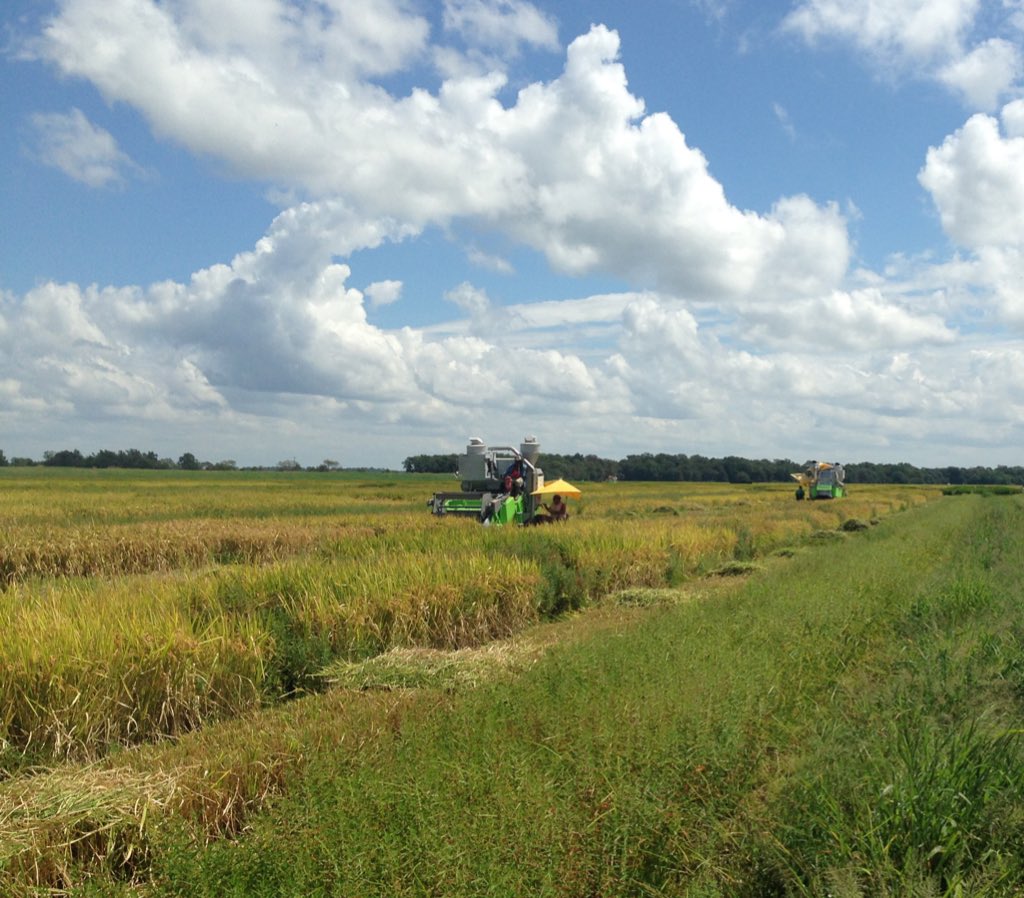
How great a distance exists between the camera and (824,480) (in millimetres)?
48719

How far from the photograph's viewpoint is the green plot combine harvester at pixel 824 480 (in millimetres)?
48219

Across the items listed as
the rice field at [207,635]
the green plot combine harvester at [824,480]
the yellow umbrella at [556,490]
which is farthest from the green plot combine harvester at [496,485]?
the green plot combine harvester at [824,480]

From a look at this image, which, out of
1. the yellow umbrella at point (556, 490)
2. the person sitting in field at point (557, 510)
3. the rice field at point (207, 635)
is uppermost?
the yellow umbrella at point (556, 490)

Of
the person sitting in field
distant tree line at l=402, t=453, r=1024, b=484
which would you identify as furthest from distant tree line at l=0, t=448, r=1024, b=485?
the person sitting in field

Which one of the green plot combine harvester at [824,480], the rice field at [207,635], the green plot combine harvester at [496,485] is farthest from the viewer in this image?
the green plot combine harvester at [824,480]

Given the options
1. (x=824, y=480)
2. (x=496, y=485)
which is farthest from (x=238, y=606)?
(x=824, y=480)

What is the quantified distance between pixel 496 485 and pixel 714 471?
3681 inches

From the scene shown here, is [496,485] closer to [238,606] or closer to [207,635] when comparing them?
[238,606]

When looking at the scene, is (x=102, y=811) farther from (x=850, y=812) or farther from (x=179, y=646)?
(x=850, y=812)

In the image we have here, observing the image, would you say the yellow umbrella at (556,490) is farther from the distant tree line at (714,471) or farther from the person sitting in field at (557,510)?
the distant tree line at (714,471)

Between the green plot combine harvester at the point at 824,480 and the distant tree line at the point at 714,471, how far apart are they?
28354mm

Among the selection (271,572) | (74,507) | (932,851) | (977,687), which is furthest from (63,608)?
(74,507)

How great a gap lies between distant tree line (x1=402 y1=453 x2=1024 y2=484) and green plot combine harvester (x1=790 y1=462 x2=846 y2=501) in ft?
93.0

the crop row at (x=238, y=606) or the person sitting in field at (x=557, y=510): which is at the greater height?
the person sitting in field at (x=557, y=510)
